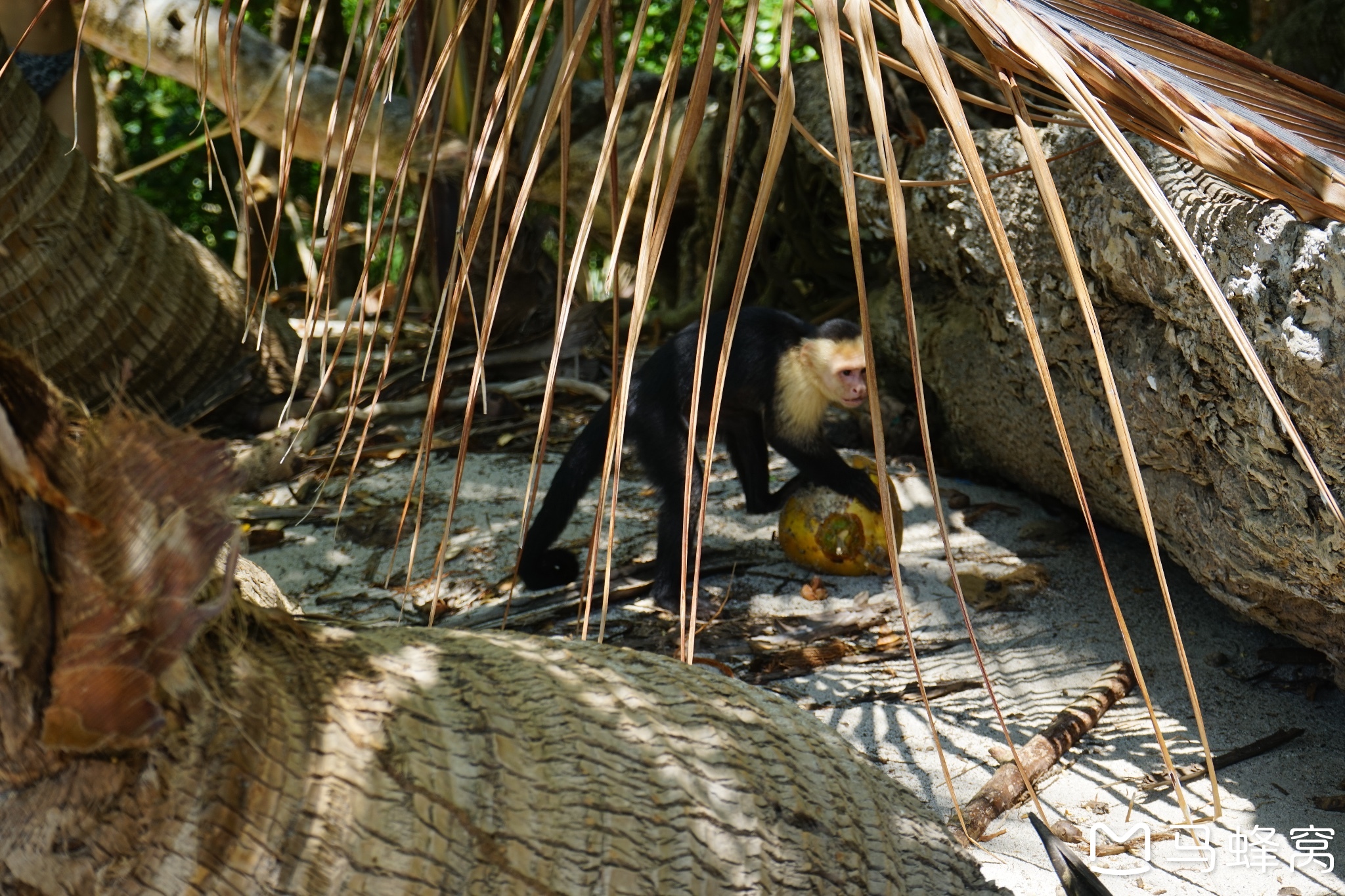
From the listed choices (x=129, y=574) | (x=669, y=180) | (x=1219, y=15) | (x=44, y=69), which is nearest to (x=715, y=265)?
(x=669, y=180)

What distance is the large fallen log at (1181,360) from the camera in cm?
194

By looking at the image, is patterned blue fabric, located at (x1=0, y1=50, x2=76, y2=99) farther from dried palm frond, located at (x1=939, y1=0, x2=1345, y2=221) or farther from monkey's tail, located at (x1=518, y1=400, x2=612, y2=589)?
dried palm frond, located at (x1=939, y1=0, x2=1345, y2=221)

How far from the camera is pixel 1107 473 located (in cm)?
303

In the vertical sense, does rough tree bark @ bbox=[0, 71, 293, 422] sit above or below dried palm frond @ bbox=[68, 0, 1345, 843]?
below

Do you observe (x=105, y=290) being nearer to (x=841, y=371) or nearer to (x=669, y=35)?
(x=841, y=371)

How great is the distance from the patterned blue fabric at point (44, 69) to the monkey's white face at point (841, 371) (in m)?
3.32

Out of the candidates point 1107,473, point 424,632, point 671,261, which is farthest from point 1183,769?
point 671,261

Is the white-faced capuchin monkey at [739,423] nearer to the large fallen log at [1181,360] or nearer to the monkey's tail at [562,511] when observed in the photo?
the monkey's tail at [562,511]

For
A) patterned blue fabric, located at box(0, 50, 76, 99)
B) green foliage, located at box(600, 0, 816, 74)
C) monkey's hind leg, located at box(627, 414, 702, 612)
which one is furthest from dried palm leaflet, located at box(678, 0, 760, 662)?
green foliage, located at box(600, 0, 816, 74)

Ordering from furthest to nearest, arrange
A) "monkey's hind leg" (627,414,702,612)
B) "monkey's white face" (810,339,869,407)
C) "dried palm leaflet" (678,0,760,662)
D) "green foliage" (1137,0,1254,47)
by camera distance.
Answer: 1. "green foliage" (1137,0,1254,47)
2. "monkey's white face" (810,339,869,407)
3. "monkey's hind leg" (627,414,702,612)
4. "dried palm leaflet" (678,0,760,662)

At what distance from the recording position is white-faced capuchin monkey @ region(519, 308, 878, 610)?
3.40 m

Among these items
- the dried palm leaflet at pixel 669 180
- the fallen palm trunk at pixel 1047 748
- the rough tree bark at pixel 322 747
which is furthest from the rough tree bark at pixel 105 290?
the dried palm leaflet at pixel 669 180

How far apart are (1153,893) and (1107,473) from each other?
1.28 m

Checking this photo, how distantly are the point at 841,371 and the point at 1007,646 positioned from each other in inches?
45.8
